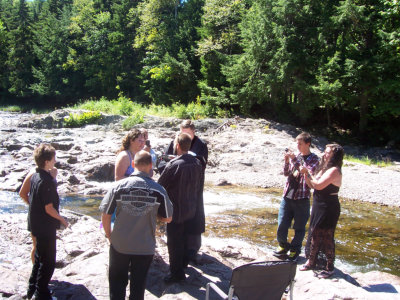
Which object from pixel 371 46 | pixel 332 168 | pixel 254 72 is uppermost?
pixel 371 46

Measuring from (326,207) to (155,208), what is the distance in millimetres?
2331

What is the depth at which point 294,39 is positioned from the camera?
21.7m

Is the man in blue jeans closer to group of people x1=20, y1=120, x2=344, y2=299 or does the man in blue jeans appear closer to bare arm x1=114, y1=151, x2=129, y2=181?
group of people x1=20, y1=120, x2=344, y2=299

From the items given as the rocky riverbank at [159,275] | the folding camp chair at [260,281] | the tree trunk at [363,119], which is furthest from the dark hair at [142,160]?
the tree trunk at [363,119]

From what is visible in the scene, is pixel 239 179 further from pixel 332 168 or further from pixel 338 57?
pixel 338 57

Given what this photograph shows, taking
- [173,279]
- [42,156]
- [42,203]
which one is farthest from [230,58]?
[42,203]

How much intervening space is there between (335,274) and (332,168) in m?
1.48

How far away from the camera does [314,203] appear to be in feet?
15.7

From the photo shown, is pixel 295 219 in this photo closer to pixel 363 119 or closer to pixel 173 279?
pixel 173 279

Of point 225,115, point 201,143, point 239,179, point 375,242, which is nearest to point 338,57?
point 225,115

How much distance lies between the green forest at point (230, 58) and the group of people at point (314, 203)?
14242 mm

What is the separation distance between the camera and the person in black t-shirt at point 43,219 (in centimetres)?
388

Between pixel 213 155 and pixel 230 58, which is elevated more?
pixel 230 58

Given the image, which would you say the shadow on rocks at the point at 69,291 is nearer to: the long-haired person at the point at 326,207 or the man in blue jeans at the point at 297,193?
the long-haired person at the point at 326,207
